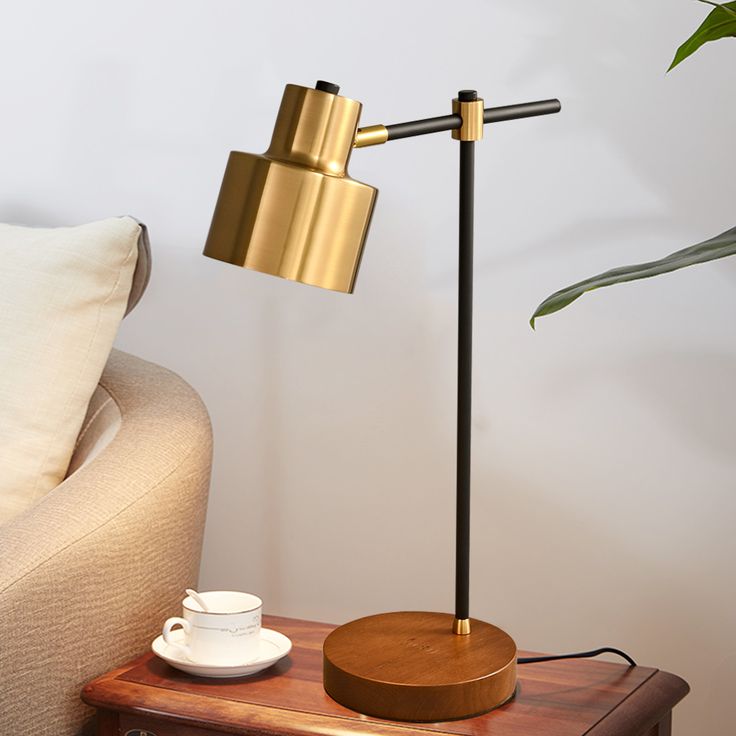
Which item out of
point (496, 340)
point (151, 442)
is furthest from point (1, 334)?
point (496, 340)

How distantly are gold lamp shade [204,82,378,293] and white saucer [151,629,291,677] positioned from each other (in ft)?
1.51

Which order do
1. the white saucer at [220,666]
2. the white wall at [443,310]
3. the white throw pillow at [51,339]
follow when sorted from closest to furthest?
the white saucer at [220,666] < the white throw pillow at [51,339] < the white wall at [443,310]

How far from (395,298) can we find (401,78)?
1.00 ft

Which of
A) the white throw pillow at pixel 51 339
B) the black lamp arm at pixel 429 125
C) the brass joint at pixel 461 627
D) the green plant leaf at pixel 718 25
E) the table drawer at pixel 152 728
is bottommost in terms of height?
the table drawer at pixel 152 728

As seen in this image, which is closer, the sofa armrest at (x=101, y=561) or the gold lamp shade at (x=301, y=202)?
the gold lamp shade at (x=301, y=202)

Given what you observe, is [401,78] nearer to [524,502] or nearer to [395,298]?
[395,298]

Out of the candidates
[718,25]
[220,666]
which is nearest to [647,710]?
[220,666]

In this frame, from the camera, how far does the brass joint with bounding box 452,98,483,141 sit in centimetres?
101

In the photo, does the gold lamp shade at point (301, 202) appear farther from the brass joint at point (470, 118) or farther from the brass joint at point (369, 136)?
the brass joint at point (470, 118)

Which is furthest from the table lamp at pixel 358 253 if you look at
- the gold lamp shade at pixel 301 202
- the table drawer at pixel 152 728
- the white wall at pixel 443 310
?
the white wall at pixel 443 310

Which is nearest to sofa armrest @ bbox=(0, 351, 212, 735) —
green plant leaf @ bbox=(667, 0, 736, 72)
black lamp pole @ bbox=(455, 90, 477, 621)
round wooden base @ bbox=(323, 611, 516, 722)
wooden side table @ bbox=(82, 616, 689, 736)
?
wooden side table @ bbox=(82, 616, 689, 736)

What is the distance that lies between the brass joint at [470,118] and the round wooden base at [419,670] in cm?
49

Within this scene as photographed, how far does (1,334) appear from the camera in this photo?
1.28 m

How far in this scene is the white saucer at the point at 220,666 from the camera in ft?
3.58
